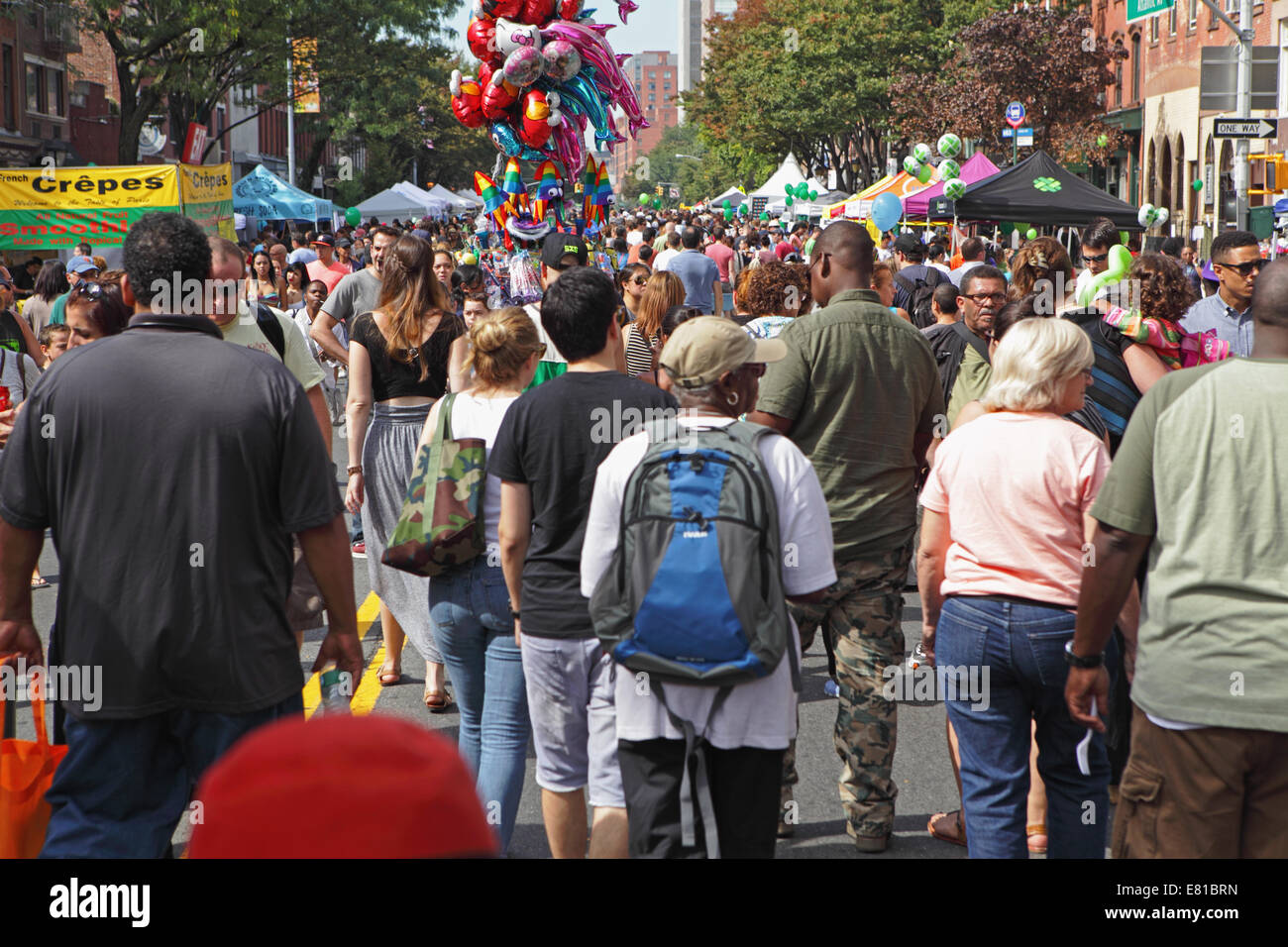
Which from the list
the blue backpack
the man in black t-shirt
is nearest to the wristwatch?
the blue backpack

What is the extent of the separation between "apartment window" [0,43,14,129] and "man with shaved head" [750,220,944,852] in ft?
132

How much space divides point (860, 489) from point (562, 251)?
371cm

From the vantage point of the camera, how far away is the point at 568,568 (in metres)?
4.01

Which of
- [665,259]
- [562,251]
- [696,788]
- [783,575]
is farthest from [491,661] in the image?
[665,259]

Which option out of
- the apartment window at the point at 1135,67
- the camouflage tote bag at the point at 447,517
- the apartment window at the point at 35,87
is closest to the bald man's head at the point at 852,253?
the camouflage tote bag at the point at 447,517

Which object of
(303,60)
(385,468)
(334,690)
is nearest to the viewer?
(334,690)

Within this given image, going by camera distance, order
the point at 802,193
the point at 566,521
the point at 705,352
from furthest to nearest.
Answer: the point at 802,193 < the point at 566,521 < the point at 705,352

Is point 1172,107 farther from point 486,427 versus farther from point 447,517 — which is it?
point 447,517

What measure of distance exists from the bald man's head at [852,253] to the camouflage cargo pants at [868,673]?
103 cm

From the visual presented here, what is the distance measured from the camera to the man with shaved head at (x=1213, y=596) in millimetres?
3002

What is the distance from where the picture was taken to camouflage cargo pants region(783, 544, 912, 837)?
16.0 ft

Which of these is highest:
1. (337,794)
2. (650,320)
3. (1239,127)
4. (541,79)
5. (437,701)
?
(1239,127)

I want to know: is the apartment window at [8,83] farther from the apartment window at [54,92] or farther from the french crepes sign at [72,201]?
the french crepes sign at [72,201]

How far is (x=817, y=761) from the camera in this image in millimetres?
5859
